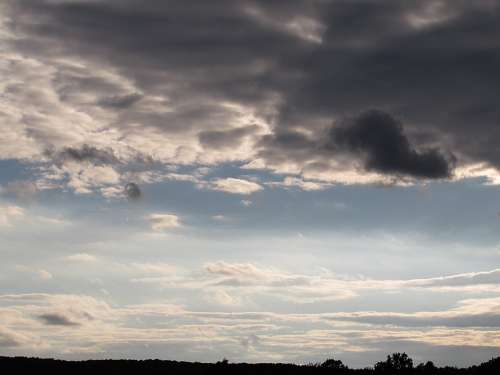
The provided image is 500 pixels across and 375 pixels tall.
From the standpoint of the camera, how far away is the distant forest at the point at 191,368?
63125mm

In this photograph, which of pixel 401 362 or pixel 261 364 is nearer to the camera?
pixel 261 364

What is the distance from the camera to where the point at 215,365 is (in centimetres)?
6366

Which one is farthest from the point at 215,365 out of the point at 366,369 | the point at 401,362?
the point at 401,362

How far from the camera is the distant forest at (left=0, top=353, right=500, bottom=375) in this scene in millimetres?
63125

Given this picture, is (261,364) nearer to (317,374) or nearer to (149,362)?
(317,374)

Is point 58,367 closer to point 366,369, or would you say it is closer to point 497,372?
point 366,369

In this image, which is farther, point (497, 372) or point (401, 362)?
point (401, 362)

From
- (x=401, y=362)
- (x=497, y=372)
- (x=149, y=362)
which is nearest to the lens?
(x=497, y=372)

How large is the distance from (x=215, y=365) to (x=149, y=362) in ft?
21.7

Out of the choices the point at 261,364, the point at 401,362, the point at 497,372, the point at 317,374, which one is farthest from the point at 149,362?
the point at 497,372

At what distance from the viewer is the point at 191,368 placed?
64750 millimetres

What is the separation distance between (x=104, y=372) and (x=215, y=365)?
30.0 ft

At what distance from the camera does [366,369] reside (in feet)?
213

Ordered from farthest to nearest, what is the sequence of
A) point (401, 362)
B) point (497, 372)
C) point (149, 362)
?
1. point (401, 362)
2. point (149, 362)
3. point (497, 372)
